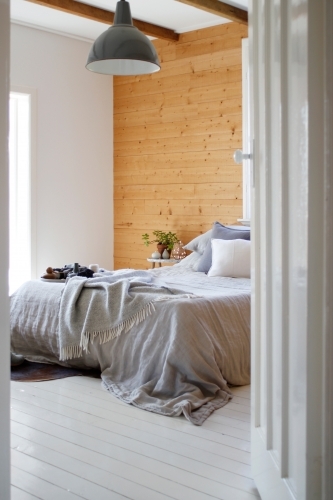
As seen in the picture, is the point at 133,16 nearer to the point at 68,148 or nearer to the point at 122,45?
Answer: the point at 68,148

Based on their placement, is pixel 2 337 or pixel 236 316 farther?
pixel 236 316

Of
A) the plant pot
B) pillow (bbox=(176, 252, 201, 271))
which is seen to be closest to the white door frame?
pillow (bbox=(176, 252, 201, 271))

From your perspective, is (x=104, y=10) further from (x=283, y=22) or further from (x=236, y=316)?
(x=283, y=22)

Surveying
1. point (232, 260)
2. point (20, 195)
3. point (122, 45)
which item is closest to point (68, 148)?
point (20, 195)

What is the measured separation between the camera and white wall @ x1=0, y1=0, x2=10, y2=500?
166 centimetres

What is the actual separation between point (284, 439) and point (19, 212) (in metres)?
5.15

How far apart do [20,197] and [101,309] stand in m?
3.03

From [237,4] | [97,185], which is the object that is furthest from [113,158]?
[237,4]

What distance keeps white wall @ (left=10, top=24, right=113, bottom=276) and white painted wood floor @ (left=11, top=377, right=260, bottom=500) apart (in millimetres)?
3300

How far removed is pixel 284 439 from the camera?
175 centimetres

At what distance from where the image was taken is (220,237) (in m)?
5.16

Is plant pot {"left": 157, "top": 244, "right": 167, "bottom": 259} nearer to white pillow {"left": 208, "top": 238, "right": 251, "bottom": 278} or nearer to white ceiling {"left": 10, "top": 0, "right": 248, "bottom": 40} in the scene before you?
white pillow {"left": 208, "top": 238, "right": 251, "bottom": 278}

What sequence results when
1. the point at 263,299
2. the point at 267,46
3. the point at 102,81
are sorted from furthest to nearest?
1. the point at 102,81
2. the point at 263,299
3. the point at 267,46

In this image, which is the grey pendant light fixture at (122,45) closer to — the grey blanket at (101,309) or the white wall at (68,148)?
the grey blanket at (101,309)
